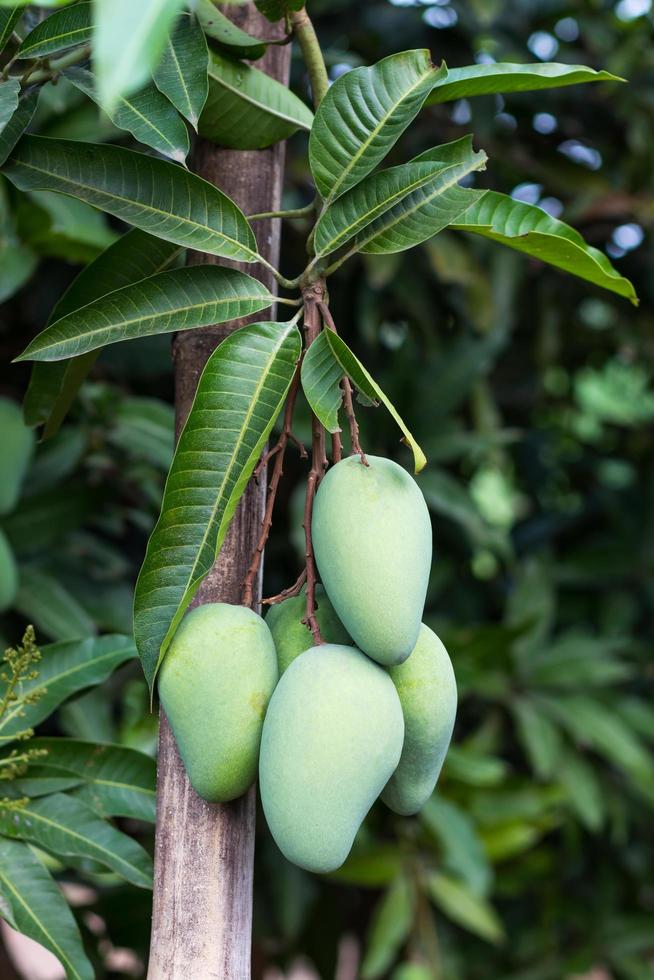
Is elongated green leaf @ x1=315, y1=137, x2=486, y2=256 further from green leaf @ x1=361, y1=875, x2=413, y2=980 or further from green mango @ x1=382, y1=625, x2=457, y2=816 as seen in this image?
green leaf @ x1=361, y1=875, x2=413, y2=980

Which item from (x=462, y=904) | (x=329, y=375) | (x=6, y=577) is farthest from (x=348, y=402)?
(x=462, y=904)

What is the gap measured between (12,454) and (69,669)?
0.44m

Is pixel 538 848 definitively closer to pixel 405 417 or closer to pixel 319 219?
pixel 405 417

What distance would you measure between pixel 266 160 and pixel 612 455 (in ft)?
6.15

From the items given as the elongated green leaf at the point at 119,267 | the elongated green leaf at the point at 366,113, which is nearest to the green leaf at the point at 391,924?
the elongated green leaf at the point at 119,267

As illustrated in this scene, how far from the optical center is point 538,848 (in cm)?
200

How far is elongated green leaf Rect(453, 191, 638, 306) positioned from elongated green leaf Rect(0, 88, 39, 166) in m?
0.26

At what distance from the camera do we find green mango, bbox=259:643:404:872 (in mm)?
495

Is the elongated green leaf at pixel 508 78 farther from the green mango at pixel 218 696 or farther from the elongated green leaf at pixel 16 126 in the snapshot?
the green mango at pixel 218 696

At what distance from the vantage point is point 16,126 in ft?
1.89

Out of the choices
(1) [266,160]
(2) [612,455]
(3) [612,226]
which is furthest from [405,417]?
(1) [266,160]

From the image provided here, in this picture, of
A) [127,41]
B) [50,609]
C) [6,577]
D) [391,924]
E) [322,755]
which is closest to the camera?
[127,41]

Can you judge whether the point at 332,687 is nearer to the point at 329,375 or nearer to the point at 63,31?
the point at 329,375

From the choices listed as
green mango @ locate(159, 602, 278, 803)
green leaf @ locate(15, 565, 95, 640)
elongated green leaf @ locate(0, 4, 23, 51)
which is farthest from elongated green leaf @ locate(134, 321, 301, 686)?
green leaf @ locate(15, 565, 95, 640)
